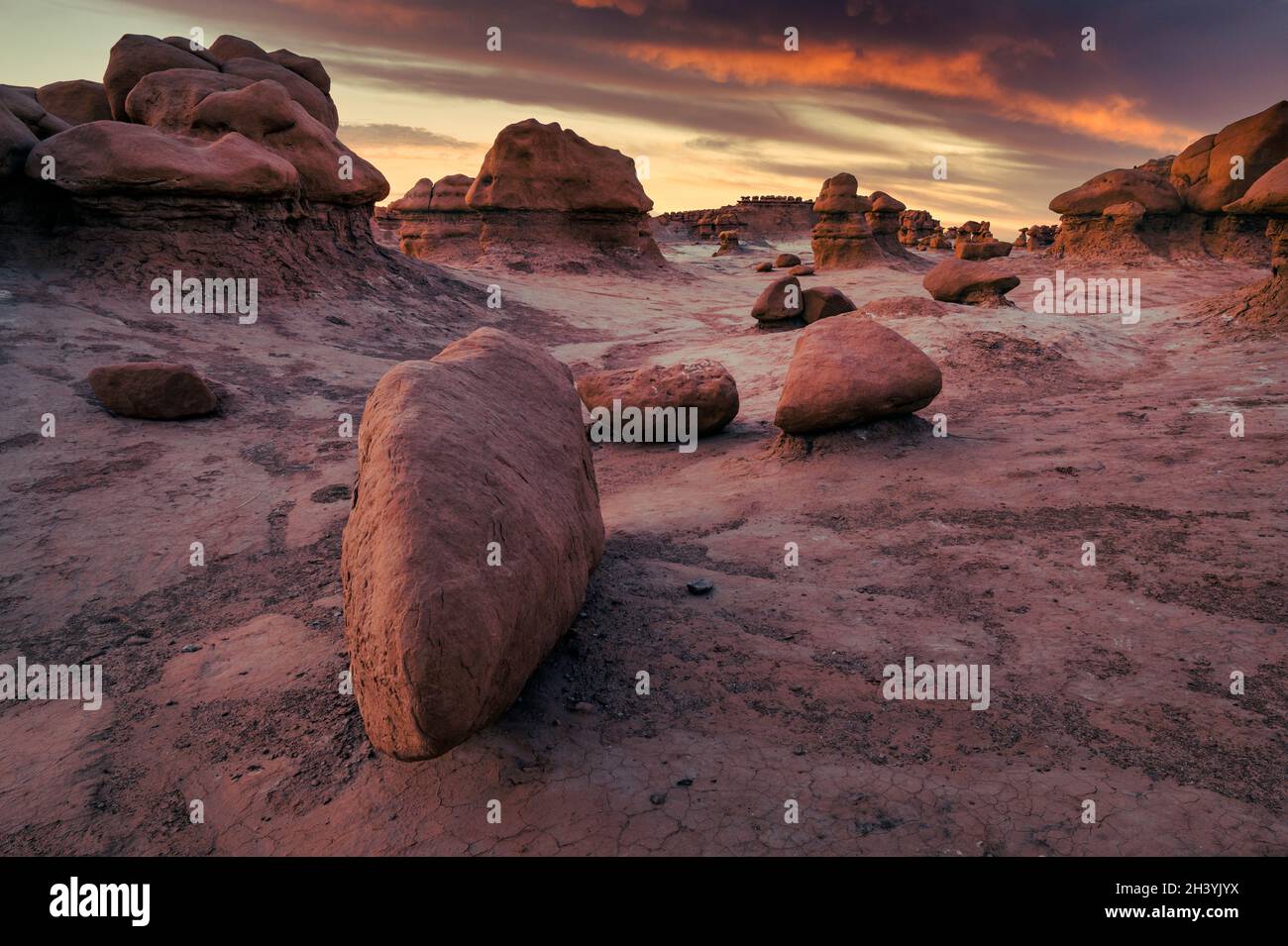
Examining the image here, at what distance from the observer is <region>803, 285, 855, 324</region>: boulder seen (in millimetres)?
12461

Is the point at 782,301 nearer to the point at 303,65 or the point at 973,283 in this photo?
the point at 973,283

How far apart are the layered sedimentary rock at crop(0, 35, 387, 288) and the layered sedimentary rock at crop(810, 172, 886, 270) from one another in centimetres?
1624

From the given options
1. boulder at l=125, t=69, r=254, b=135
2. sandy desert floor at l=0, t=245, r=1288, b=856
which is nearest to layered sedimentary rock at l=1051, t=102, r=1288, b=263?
sandy desert floor at l=0, t=245, r=1288, b=856

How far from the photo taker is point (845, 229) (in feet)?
83.8

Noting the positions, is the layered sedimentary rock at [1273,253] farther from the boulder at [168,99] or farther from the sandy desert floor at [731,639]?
the boulder at [168,99]

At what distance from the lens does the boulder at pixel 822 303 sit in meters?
12.5

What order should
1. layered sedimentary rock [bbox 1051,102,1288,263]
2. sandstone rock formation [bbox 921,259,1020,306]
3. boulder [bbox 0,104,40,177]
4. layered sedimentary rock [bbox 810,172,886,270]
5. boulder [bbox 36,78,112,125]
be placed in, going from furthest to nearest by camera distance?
1. layered sedimentary rock [bbox 810,172,886,270]
2. layered sedimentary rock [bbox 1051,102,1288,263]
3. boulder [bbox 36,78,112,125]
4. sandstone rock formation [bbox 921,259,1020,306]
5. boulder [bbox 0,104,40,177]

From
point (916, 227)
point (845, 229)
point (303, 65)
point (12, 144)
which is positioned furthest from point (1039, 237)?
point (12, 144)

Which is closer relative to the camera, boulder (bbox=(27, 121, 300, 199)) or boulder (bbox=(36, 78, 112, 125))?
boulder (bbox=(27, 121, 300, 199))

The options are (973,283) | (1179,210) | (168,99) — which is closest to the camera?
(168,99)

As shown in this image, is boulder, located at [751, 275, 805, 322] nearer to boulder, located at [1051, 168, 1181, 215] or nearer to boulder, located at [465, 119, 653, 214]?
boulder, located at [465, 119, 653, 214]

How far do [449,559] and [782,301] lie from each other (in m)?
10.9

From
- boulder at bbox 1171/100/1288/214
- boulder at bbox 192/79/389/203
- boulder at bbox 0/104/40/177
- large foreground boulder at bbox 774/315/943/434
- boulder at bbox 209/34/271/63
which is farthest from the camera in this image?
boulder at bbox 1171/100/1288/214

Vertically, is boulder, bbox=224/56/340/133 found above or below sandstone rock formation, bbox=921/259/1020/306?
above
